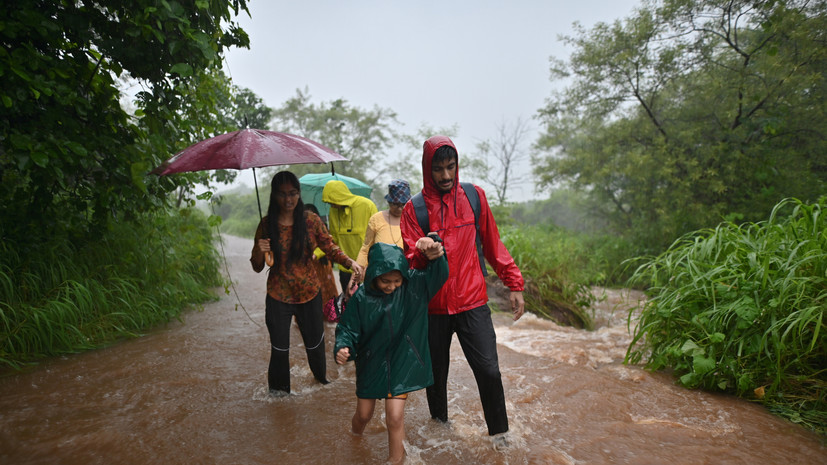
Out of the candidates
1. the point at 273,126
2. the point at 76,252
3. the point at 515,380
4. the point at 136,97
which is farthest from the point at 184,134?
the point at 273,126

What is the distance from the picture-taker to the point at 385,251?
2.43m

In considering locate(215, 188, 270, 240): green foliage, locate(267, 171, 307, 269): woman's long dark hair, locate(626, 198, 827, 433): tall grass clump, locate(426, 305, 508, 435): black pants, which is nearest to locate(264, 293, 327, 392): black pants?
locate(267, 171, 307, 269): woman's long dark hair

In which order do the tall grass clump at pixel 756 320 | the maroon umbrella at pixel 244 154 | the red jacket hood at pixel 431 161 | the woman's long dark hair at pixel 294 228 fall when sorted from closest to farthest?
the red jacket hood at pixel 431 161 → the maroon umbrella at pixel 244 154 → the tall grass clump at pixel 756 320 → the woman's long dark hair at pixel 294 228

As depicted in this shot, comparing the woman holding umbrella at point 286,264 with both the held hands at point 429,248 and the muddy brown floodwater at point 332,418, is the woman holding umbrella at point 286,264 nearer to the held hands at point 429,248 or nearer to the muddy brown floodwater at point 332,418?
the muddy brown floodwater at point 332,418

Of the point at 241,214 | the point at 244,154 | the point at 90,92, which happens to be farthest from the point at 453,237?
the point at 241,214

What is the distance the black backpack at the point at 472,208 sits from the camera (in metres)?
2.67

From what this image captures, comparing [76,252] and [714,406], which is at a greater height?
[76,252]

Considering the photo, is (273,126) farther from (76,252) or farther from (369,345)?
(369,345)

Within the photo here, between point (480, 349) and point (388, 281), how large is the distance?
2.41ft

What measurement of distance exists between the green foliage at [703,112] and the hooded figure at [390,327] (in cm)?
894

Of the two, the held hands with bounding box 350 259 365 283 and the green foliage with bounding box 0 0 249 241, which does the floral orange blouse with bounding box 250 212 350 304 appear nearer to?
the held hands with bounding box 350 259 365 283

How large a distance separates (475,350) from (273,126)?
24835 mm

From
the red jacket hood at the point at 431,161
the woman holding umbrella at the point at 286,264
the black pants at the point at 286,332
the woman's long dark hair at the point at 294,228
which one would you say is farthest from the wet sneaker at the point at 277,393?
the red jacket hood at the point at 431,161

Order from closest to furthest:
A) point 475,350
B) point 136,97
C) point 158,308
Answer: point 475,350 < point 136,97 < point 158,308
